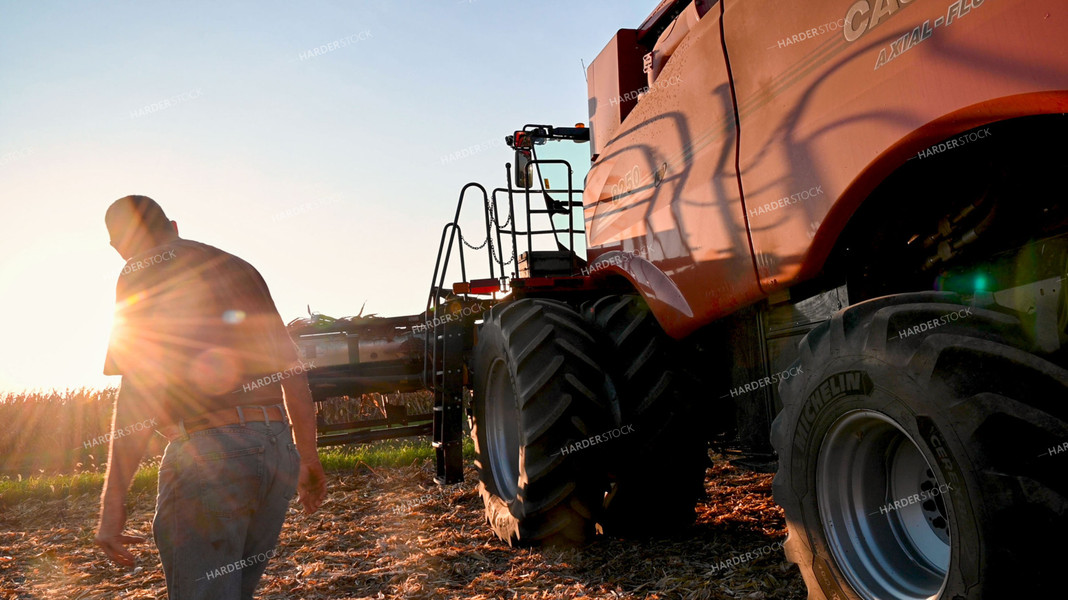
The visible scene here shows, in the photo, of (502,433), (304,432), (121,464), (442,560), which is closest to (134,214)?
(121,464)

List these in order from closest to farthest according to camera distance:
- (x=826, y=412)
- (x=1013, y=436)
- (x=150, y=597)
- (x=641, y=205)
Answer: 1. (x=1013, y=436)
2. (x=826, y=412)
3. (x=641, y=205)
4. (x=150, y=597)

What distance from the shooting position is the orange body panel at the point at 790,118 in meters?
1.84

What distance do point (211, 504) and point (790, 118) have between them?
7.68 ft

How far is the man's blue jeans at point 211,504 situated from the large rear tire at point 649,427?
209 cm

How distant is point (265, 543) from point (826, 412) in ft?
6.39

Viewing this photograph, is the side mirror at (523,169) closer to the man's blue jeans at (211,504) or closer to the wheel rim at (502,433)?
the wheel rim at (502,433)

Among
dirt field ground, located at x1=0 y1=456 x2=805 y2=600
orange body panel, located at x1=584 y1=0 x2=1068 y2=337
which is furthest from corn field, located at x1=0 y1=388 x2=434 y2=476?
orange body panel, located at x1=584 y1=0 x2=1068 y2=337

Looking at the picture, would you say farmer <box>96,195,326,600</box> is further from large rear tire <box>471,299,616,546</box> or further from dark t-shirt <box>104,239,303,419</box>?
large rear tire <box>471,299,616,546</box>

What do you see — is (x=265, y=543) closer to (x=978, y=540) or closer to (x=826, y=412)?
(x=826, y=412)

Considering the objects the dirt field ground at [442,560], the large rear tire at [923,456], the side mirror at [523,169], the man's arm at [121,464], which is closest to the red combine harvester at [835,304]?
the large rear tire at [923,456]

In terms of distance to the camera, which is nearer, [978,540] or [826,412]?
[978,540]

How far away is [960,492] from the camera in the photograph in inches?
77.9

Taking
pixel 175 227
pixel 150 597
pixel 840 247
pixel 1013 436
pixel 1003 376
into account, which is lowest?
pixel 150 597

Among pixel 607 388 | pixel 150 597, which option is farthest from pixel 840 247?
pixel 150 597
